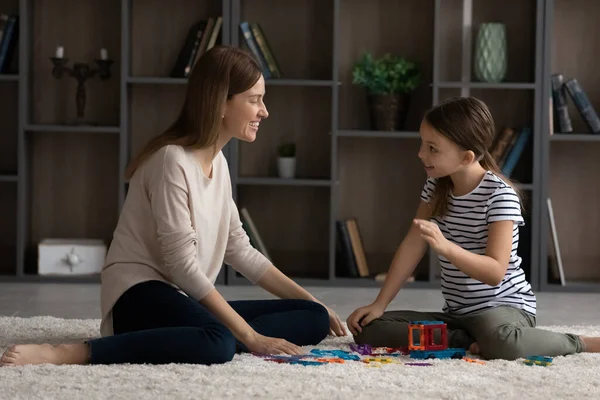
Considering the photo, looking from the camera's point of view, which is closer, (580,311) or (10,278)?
(580,311)

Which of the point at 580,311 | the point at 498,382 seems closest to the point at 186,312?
the point at 498,382

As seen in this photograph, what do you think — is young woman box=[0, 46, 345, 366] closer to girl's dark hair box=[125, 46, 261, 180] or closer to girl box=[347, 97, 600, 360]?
girl's dark hair box=[125, 46, 261, 180]

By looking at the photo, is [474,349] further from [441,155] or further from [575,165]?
[575,165]

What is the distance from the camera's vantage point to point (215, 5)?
177 inches

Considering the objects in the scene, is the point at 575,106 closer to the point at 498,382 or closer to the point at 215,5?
the point at 215,5

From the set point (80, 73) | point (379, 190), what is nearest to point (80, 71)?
point (80, 73)

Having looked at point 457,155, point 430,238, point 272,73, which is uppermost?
point 272,73

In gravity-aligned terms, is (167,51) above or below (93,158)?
above

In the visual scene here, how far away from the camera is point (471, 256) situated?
2465mm

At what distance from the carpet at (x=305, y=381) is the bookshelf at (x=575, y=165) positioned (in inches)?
83.4

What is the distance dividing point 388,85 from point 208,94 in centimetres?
186

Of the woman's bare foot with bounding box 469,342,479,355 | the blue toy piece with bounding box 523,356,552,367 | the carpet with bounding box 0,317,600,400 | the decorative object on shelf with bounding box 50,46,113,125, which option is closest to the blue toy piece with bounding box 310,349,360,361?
the carpet with bounding box 0,317,600,400

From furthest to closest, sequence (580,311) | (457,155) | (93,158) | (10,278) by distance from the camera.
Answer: (93,158) → (10,278) → (580,311) → (457,155)

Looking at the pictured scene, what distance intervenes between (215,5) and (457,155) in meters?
2.19
